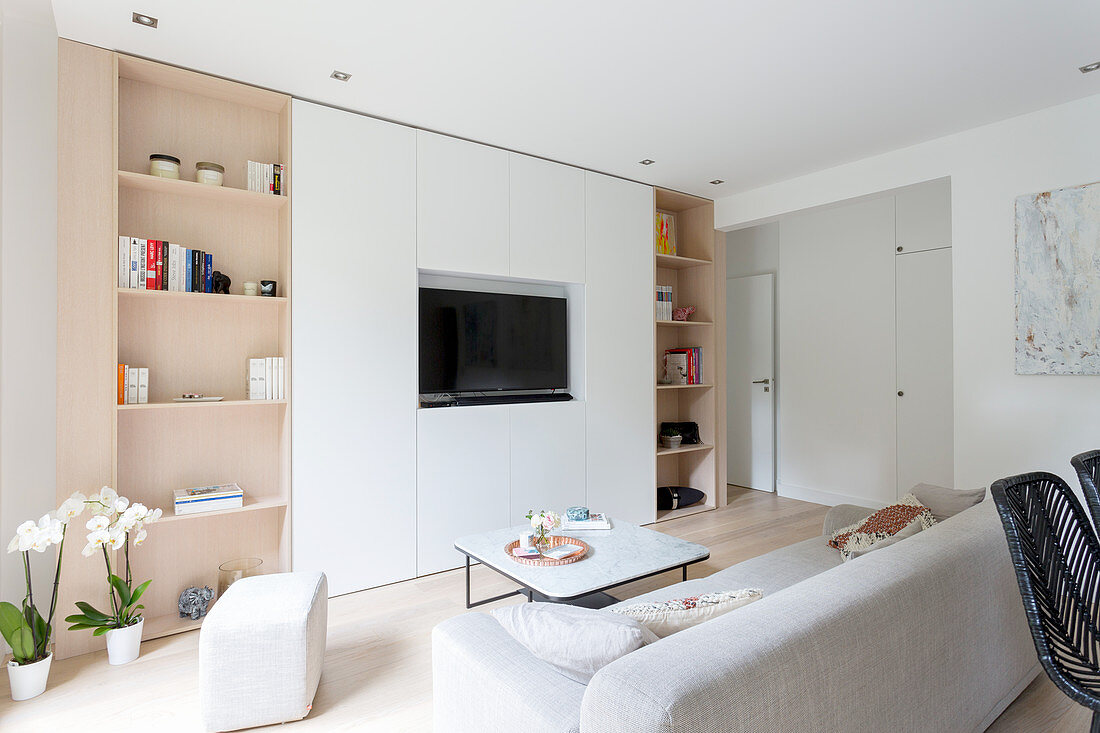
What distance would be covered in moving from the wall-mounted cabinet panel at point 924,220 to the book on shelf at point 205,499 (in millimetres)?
4698

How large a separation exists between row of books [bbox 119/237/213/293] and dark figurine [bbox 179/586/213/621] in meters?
1.41

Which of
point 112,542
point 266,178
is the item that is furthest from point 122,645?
point 266,178

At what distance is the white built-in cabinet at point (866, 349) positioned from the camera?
450cm

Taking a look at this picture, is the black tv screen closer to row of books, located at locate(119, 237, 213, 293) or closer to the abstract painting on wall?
row of books, located at locate(119, 237, 213, 293)

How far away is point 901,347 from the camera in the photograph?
15.3 feet

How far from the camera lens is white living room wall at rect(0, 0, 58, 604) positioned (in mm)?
2316

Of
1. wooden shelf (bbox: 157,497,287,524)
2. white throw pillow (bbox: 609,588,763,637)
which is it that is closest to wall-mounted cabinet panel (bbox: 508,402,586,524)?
wooden shelf (bbox: 157,497,287,524)

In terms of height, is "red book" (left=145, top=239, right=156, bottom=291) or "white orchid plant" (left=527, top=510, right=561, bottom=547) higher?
"red book" (left=145, top=239, right=156, bottom=291)

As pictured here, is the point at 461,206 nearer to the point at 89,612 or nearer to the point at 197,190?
the point at 197,190

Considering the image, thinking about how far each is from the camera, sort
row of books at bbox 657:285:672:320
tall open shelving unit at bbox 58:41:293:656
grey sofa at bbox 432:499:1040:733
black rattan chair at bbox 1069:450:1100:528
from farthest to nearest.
Result: row of books at bbox 657:285:672:320 < tall open shelving unit at bbox 58:41:293:656 < black rattan chair at bbox 1069:450:1100:528 < grey sofa at bbox 432:499:1040:733

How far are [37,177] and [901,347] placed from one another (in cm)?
530

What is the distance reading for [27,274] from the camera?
95.2 inches

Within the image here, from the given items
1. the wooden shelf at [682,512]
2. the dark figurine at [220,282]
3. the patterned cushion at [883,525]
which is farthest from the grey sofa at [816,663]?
the wooden shelf at [682,512]

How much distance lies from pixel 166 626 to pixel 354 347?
4.98 feet
